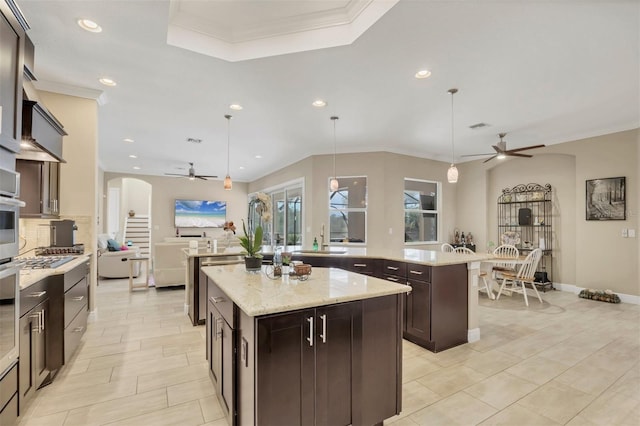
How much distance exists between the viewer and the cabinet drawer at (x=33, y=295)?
188cm

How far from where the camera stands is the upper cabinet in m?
1.55

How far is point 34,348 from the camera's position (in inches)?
81.0

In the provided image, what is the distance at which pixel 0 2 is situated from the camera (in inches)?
61.6

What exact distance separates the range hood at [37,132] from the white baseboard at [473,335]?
14.8ft

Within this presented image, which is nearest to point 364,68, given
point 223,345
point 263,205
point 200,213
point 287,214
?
point 263,205

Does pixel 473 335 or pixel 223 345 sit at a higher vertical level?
pixel 223 345

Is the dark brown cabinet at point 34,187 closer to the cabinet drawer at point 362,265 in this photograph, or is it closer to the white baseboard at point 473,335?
the cabinet drawer at point 362,265

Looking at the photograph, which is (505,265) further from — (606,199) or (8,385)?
(8,385)

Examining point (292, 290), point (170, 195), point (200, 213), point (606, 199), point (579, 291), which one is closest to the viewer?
point (292, 290)

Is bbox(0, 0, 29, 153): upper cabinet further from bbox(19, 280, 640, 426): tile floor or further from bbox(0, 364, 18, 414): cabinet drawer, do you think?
bbox(19, 280, 640, 426): tile floor

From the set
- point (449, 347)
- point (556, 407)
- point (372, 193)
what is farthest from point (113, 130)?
point (556, 407)

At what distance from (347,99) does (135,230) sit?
1003 centimetres

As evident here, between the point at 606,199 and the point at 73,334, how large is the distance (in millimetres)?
7717

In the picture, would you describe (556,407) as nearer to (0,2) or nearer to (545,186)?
(0,2)
